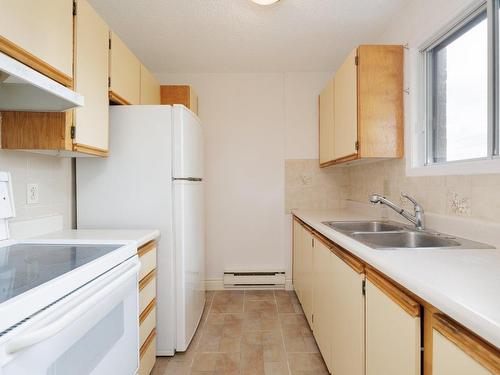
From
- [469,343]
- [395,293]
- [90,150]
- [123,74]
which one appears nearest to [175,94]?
[123,74]

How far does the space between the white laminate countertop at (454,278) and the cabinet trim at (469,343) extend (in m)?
0.05

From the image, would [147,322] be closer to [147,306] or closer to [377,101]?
[147,306]

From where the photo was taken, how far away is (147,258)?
172cm

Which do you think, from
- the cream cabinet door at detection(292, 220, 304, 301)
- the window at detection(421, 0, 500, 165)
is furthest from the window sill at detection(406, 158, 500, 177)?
the cream cabinet door at detection(292, 220, 304, 301)

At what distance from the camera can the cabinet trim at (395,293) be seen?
0.85 meters

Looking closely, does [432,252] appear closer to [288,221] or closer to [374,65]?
[374,65]

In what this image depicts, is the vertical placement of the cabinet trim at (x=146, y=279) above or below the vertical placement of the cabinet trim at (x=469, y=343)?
below

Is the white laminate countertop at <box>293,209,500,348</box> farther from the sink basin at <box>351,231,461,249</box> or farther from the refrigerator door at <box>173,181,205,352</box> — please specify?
the refrigerator door at <box>173,181,205,352</box>

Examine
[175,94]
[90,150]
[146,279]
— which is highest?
[175,94]

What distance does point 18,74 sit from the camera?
0.93 meters

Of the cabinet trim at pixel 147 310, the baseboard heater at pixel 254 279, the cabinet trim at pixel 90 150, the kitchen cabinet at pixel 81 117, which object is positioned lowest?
the baseboard heater at pixel 254 279

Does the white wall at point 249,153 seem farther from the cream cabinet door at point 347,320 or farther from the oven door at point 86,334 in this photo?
the oven door at point 86,334

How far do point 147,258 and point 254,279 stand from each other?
1739 mm

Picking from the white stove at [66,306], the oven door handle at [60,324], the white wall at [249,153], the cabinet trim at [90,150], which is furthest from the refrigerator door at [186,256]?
the white wall at [249,153]
